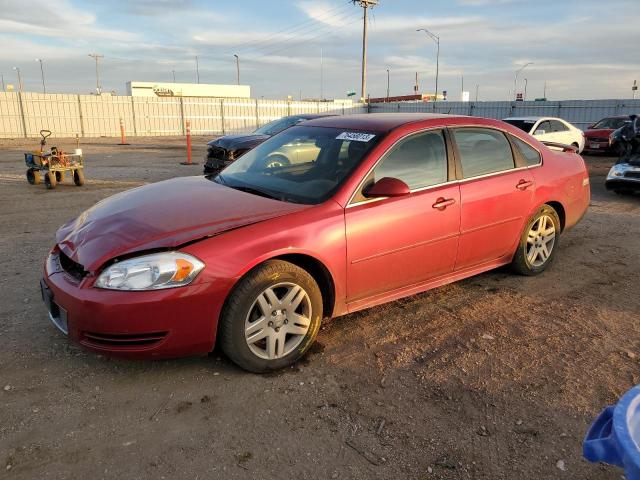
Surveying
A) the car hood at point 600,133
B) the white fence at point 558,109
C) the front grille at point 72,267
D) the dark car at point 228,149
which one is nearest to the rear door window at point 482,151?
the front grille at point 72,267

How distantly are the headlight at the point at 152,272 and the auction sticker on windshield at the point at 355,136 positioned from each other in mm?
1677

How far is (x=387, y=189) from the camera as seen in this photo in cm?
351

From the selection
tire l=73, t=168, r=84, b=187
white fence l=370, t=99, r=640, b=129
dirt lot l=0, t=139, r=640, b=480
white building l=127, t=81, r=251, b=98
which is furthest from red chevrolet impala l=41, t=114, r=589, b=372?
white building l=127, t=81, r=251, b=98

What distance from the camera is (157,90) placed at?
6300 cm

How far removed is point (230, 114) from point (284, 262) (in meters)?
34.5

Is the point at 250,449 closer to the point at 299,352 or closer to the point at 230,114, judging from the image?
the point at 299,352

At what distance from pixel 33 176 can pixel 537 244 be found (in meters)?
10.3

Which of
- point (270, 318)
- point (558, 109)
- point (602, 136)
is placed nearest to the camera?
point (270, 318)

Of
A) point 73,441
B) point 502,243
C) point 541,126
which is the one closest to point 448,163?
point 502,243

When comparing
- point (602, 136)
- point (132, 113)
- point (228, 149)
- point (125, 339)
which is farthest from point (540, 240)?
point (132, 113)

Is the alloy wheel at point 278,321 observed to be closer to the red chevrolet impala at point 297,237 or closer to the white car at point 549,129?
the red chevrolet impala at point 297,237

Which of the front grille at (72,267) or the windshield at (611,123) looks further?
the windshield at (611,123)

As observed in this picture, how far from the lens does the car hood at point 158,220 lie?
9.89ft

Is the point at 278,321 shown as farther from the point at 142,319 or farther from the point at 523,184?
the point at 523,184
